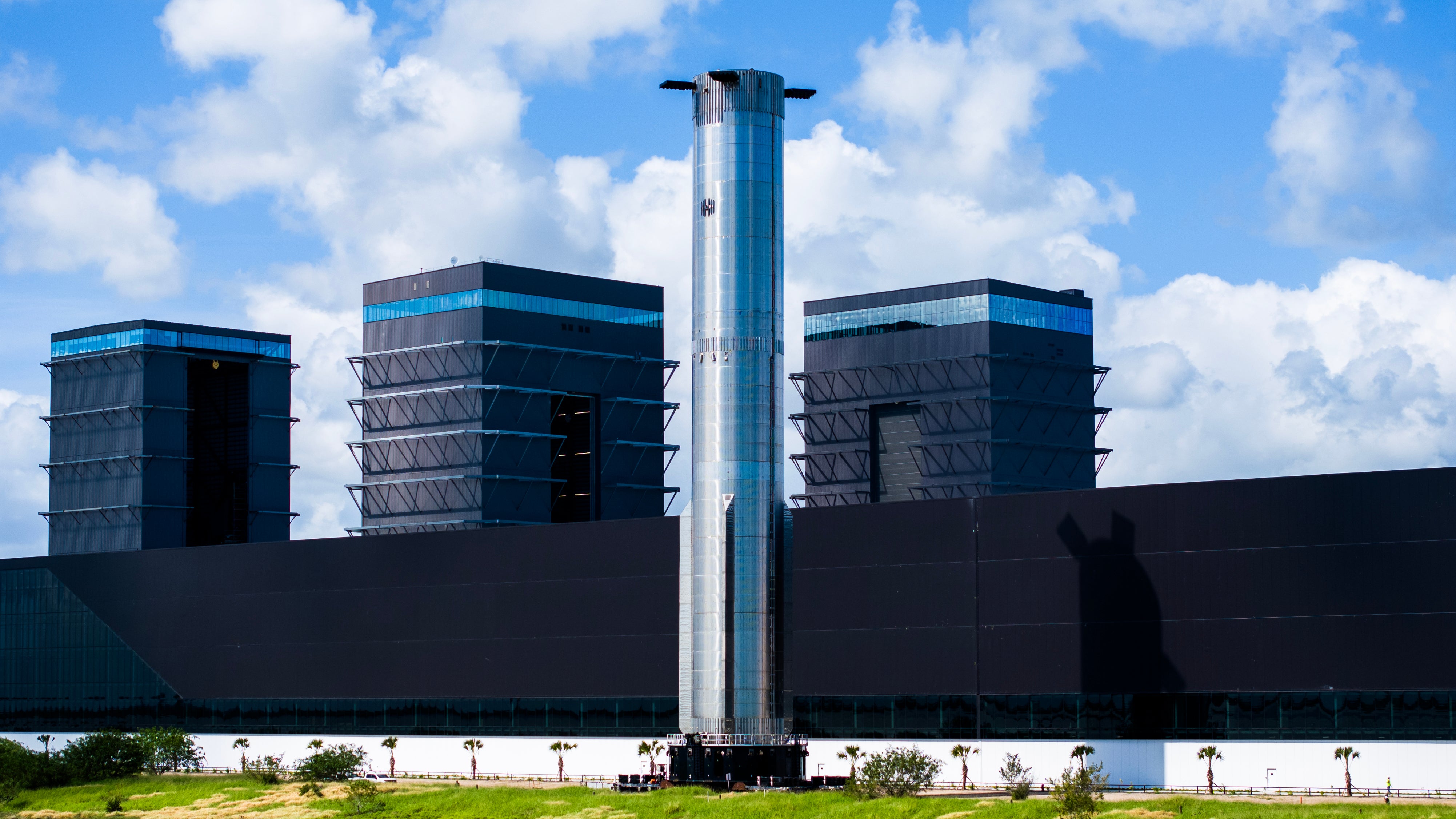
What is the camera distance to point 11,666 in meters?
125

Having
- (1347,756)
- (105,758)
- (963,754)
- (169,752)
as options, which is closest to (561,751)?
(963,754)

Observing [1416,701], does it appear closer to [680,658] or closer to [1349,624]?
[1349,624]

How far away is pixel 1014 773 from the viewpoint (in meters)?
81.0

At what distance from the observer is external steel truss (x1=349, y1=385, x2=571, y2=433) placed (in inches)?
5797

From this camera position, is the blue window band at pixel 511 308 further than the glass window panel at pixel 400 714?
Yes

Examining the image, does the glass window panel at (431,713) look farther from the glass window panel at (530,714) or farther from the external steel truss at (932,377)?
the external steel truss at (932,377)

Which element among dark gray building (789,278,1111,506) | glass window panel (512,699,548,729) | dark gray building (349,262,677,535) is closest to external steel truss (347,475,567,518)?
dark gray building (349,262,677,535)

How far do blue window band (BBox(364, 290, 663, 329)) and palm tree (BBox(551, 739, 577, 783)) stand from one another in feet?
187

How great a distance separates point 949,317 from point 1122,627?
313ft

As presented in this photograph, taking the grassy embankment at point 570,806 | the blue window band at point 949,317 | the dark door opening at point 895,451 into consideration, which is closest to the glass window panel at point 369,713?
the grassy embankment at point 570,806

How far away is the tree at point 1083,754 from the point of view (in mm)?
80938

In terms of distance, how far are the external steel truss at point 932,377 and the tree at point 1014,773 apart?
90050mm

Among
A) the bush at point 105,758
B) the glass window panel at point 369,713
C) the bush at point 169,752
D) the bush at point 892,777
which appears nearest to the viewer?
the bush at point 892,777

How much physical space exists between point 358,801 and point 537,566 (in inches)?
701
